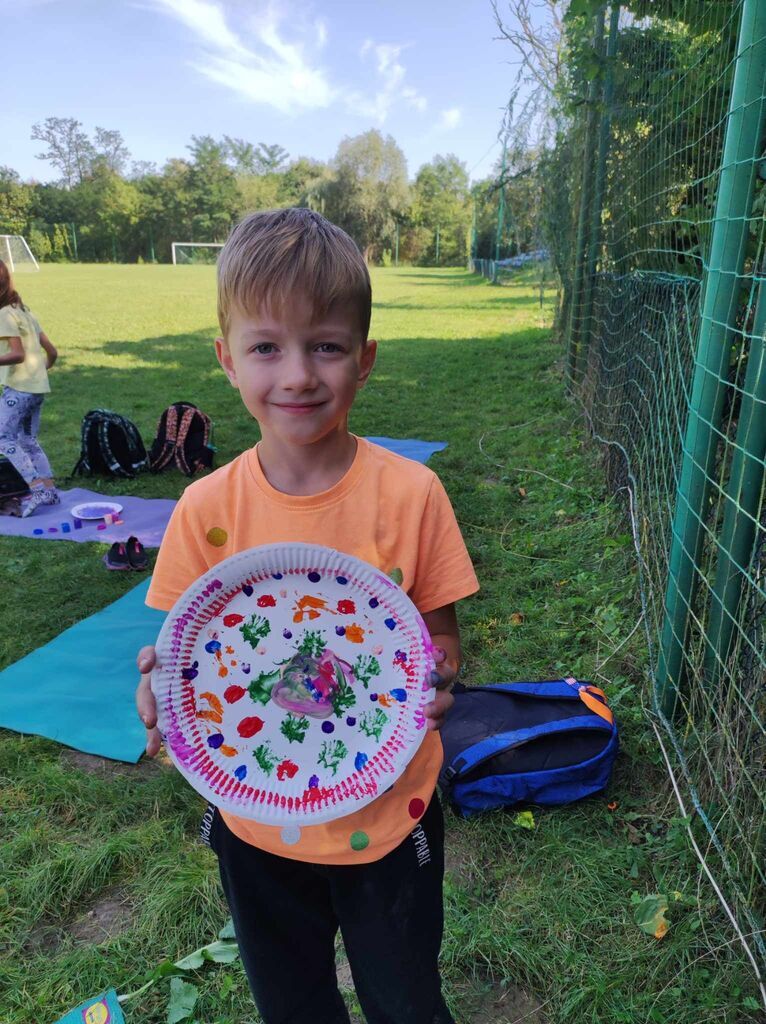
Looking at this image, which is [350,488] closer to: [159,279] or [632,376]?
[632,376]

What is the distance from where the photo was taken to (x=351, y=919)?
1258 millimetres

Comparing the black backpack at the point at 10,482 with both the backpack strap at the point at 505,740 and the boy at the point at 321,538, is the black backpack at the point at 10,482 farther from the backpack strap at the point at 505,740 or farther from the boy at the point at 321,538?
the boy at the point at 321,538

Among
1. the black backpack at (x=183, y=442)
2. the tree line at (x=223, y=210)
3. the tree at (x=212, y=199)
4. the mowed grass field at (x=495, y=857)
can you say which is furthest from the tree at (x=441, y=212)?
the mowed grass field at (x=495, y=857)

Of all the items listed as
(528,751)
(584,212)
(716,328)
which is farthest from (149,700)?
(584,212)

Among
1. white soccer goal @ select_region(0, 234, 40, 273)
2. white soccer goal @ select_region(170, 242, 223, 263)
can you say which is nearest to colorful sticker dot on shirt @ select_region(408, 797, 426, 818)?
white soccer goal @ select_region(0, 234, 40, 273)

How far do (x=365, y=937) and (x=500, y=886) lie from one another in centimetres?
98

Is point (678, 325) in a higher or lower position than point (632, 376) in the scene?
higher

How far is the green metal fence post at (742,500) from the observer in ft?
6.11

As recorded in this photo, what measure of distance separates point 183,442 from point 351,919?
504cm

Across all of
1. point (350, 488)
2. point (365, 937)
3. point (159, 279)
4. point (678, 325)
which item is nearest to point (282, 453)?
point (350, 488)

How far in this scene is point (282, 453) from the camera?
A: 4.05 feet

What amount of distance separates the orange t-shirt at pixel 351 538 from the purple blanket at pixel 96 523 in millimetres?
3481

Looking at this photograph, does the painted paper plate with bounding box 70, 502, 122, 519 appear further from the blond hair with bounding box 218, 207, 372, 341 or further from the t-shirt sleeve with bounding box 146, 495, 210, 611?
the blond hair with bounding box 218, 207, 372, 341

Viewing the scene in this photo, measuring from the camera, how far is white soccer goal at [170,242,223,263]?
48525 millimetres
